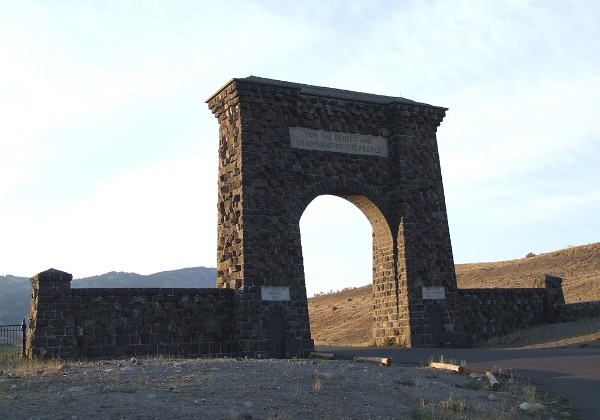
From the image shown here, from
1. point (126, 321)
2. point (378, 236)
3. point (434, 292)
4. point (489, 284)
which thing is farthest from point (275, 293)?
point (489, 284)

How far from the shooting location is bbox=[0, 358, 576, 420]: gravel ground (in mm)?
10719

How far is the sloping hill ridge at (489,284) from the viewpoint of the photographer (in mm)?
38625

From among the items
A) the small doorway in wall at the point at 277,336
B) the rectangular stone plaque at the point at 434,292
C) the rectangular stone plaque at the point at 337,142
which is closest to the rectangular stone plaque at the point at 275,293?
the small doorway in wall at the point at 277,336

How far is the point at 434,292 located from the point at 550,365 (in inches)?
336

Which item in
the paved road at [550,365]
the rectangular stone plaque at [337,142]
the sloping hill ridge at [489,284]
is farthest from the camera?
the sloping hill ridge at [489,284]

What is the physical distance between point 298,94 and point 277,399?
47.1 feet

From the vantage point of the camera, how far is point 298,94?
24.5 metres

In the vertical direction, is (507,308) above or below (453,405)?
above

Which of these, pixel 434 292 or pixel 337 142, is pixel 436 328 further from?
pixel 337 142

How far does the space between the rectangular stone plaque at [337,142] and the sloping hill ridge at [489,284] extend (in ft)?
38.7

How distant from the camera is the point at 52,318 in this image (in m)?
19.9

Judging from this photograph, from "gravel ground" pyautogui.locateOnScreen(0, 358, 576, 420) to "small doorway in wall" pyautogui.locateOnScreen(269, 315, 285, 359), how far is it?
21.9 feet

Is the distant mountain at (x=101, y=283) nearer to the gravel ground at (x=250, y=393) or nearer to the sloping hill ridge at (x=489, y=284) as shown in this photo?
the sloping hill ridge at (x=489, y=284)

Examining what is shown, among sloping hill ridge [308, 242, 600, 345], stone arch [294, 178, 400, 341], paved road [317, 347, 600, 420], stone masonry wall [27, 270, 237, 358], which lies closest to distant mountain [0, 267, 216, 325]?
sloping hill ridge [308, 242, 600, 345]
